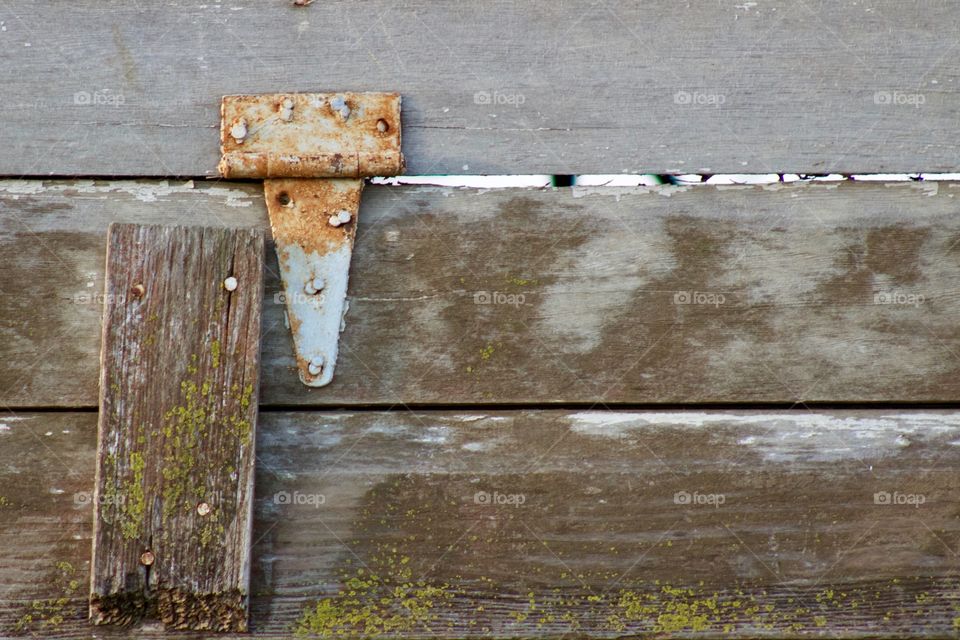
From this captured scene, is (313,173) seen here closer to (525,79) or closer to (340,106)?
(340,106)

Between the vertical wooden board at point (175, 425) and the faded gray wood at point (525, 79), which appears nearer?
the vertical wooden board at point (175, 425)

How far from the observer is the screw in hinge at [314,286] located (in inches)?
53.5

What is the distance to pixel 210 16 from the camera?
140 cm

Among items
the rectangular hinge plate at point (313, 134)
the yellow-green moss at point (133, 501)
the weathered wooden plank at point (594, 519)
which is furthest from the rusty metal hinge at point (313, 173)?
the yellow-green moss at point (133, 501)

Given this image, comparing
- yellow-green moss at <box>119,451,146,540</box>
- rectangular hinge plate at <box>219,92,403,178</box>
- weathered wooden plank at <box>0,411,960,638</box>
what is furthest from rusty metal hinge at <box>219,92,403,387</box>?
yellow-green moss at <box>119,451,146,540</box>

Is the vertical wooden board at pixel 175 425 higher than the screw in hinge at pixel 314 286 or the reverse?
the reverse

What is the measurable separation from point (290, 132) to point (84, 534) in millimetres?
758

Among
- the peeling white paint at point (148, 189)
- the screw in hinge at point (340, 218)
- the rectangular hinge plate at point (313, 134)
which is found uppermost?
the rectangular hinge plate at point (313, 134)

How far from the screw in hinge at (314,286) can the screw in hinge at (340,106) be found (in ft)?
0.93

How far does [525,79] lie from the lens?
141 cm

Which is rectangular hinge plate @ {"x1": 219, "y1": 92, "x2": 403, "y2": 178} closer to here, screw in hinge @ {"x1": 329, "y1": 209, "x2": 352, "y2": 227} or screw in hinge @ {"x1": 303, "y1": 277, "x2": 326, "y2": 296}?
screw in hinge @ {"x1": 329, "y1": 209, "x2": 352, "y2": 227}

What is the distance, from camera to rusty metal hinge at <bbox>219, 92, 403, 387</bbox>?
1.35 m

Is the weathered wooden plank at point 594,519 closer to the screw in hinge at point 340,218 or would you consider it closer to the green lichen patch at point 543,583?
the green lichen patch at point 543,583

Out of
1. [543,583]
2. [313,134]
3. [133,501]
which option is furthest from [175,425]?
[543,583]
